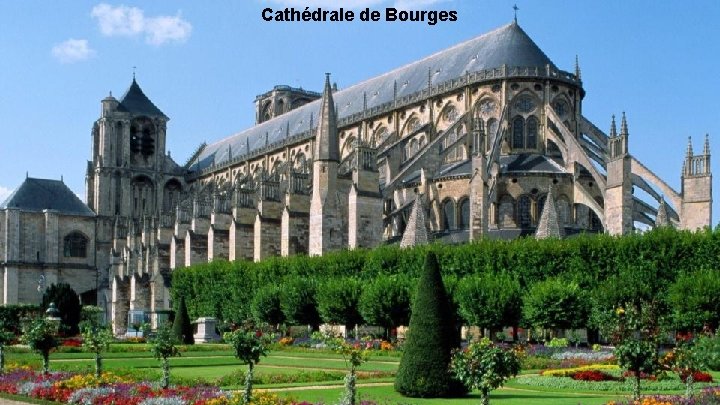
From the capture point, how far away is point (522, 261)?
38000 millimetres

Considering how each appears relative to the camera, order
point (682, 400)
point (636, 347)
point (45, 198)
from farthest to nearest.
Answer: point (45, 198) < point (636, 347) < point (682, 400)

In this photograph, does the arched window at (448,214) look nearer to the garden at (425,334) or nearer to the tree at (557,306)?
the garden at (425,334)

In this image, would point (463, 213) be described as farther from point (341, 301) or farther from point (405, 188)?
point (341, 301)

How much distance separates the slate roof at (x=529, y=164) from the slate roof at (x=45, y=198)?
135 ft

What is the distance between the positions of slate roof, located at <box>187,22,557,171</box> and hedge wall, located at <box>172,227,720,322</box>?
17842 millimetres

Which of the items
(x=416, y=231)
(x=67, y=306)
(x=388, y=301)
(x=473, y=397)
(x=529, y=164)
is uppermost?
(x=529, y=164)

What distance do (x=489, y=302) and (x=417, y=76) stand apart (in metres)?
30.8

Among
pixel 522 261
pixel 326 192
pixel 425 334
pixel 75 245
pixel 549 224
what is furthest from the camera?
pixel 75 245

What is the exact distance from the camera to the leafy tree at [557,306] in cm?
3462

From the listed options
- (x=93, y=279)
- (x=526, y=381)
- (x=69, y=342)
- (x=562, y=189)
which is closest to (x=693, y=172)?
(x=562, y=189)

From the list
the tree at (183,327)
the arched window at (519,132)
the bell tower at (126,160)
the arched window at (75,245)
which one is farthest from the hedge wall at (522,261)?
the bell tower at (126,160)

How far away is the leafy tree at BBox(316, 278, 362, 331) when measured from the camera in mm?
40125

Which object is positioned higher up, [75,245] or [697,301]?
[75,245]

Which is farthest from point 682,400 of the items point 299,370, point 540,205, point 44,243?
point 44,243
